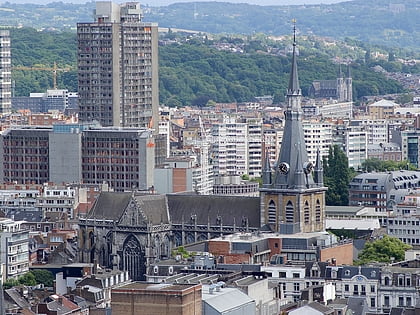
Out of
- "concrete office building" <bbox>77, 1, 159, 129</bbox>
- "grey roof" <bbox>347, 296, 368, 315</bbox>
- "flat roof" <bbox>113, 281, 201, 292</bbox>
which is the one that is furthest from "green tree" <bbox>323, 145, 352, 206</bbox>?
"flat roof" <bbox>113, 281, 201, 292</bbox>

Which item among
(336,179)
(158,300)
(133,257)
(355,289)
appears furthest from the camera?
(336,179)

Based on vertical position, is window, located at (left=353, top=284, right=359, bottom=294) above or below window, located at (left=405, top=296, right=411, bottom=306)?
above

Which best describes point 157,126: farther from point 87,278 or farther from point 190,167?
point 87,278

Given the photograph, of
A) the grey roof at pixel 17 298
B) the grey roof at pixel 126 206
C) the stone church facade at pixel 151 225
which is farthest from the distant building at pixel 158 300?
the grey roof at pixel 126 206

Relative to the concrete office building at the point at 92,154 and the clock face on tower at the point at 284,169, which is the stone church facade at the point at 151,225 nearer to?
the clock face on tower at the point at 284,169

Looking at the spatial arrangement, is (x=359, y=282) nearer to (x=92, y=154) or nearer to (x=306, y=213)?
(x=306, y=213)

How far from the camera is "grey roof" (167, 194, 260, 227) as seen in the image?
125812 mm

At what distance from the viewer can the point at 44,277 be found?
393ft

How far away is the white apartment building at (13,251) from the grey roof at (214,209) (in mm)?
9308

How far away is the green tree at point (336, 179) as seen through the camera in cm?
15875

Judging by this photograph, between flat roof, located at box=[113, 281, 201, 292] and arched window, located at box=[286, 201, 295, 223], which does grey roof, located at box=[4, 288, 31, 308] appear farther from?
arched window, located at box=[286, 201, 295, 223]

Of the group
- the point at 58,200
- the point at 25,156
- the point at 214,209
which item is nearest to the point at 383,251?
the point at 214,209

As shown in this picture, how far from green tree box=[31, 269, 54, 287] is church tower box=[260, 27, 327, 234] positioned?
12757mm

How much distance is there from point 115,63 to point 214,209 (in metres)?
47.0
